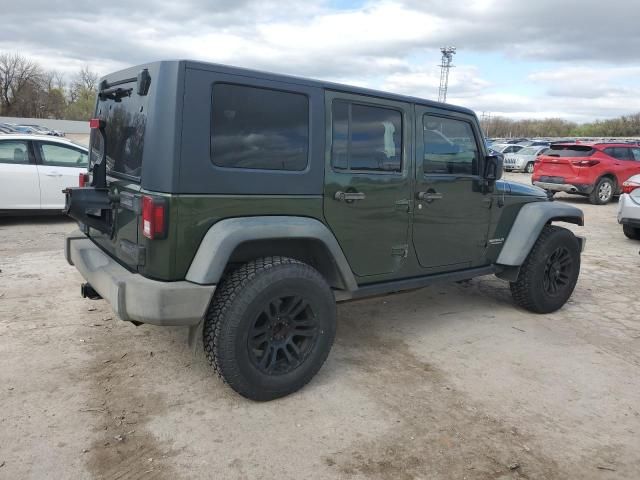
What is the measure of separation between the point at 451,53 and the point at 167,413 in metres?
60.4

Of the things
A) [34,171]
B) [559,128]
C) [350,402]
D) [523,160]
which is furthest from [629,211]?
[559,128]

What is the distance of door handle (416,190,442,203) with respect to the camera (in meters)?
3.92

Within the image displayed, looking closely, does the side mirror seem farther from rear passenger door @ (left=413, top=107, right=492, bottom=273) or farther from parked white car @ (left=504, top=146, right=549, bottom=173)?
parked white car @ (left=504, top=146, right=549, bottom=173)

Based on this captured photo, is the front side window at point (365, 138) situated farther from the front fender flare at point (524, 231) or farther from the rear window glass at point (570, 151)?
the rear window glass at point (570, 151)

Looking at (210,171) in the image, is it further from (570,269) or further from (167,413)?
(570,269)

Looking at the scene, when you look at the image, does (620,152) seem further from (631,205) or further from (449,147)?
(449,147)

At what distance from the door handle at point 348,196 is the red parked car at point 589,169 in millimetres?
12228

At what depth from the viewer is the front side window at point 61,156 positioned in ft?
27.7

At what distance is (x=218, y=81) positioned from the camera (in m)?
2.94

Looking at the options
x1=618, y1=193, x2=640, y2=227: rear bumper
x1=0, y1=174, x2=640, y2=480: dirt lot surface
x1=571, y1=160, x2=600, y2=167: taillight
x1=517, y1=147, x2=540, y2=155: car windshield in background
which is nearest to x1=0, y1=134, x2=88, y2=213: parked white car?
x1=0, y1=174, x2=640, y2=480: dirt lot surface

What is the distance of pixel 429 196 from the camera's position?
396 cm

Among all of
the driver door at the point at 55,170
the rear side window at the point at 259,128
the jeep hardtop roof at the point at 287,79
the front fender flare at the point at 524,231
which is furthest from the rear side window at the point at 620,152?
the rear side window at the point at 259,128

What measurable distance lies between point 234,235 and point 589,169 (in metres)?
13.4

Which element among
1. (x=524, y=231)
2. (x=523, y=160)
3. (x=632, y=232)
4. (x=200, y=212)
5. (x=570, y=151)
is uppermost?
(x=523, y=160)
